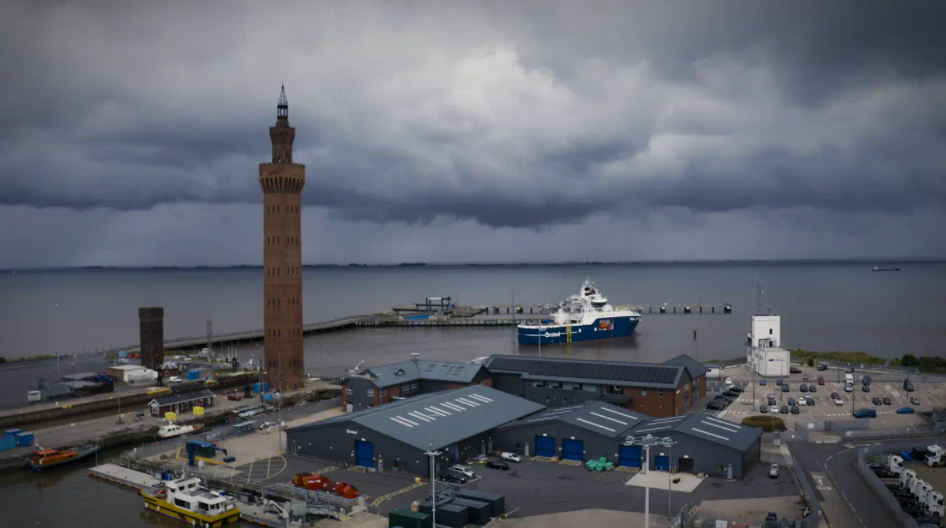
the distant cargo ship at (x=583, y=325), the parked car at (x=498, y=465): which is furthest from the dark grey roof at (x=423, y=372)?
the distant cargo ship at (x=583, y=325)

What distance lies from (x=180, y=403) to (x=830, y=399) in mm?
50710

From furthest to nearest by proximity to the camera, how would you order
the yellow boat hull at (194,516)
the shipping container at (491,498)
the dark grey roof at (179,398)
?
the dark grey roof at (179,398), the yellow boat hull at (194,516), the shipping container at (491,498)

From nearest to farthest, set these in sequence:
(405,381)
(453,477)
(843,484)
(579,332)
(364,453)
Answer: (843,484) → (453,477) → (364,453) → (405,381) → (579,332)

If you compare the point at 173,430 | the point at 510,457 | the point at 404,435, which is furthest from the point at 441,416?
the point at 173,430

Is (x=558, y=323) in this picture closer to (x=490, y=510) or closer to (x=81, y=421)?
(x=81, y=421)

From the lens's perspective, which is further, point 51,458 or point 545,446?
point 51,458

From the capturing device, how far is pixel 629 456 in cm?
3659

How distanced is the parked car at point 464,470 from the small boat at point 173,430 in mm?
21778

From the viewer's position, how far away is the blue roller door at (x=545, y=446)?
38.6 metres

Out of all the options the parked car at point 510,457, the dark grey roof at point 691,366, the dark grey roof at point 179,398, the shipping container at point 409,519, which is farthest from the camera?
the dark grey roof at point 691,366

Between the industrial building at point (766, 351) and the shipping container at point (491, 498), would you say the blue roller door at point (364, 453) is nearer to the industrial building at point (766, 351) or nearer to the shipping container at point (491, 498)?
the shipping container at point (491, 498)

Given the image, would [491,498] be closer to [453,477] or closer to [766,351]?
[453,477]

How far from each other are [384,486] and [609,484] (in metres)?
10.9

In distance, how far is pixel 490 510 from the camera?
1142 inches
